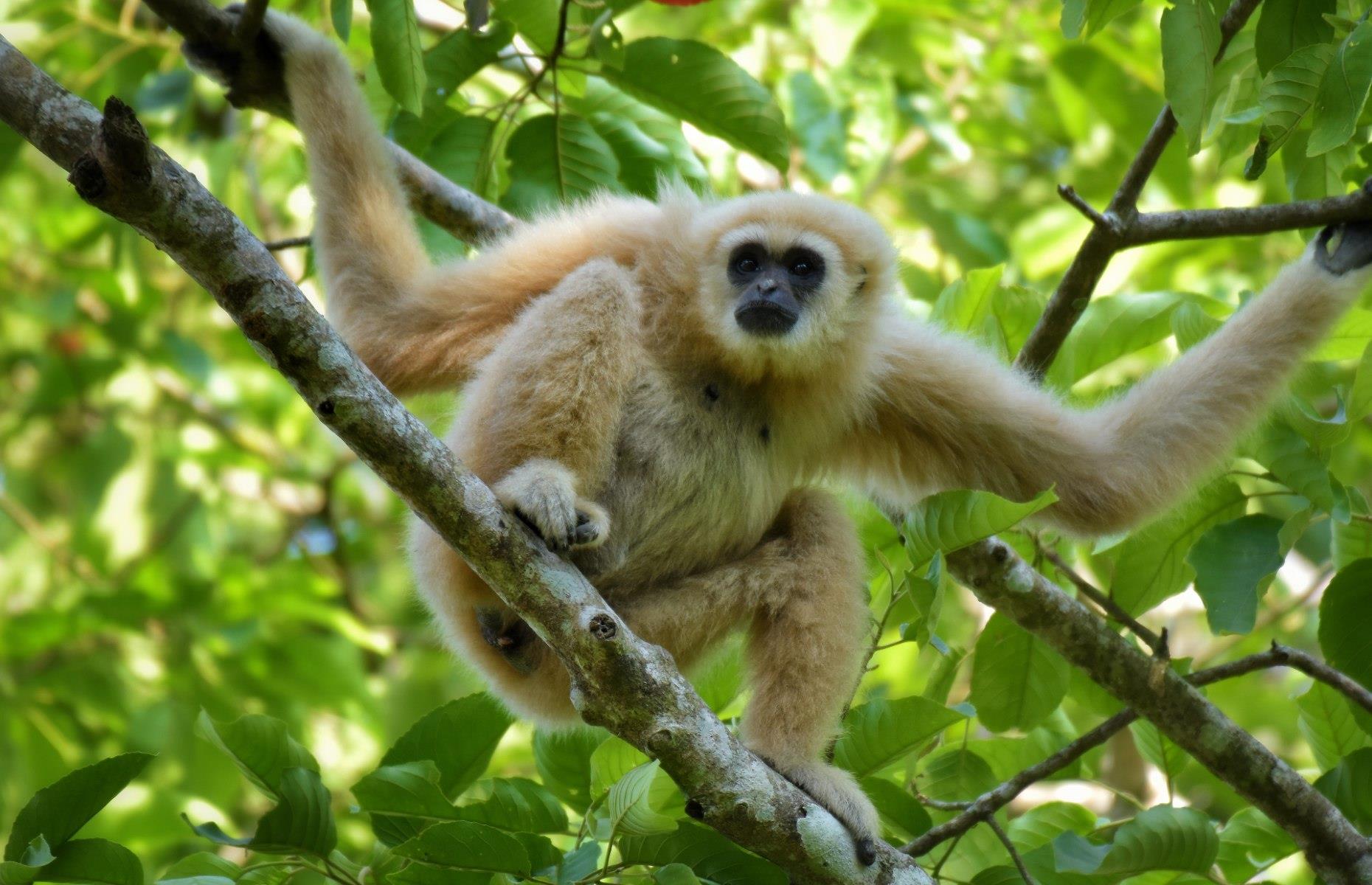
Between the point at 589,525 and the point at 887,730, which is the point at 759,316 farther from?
the point at 887,730

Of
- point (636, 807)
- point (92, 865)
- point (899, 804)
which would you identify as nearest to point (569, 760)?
point (899, 804)

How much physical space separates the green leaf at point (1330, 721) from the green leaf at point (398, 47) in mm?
3337

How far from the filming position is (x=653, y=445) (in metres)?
4.11

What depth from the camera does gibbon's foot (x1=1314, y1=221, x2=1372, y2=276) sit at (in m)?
4.20

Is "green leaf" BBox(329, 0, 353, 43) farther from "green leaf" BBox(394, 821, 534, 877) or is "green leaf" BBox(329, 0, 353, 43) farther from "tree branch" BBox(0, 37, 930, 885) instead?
"green leaf" BBox(394, 821, 534, 877)

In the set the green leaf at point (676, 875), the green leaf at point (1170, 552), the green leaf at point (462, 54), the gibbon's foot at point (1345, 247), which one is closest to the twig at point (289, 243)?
the green leaf at point (462, 54)

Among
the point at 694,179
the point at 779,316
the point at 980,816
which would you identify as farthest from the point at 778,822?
the point at 694,179

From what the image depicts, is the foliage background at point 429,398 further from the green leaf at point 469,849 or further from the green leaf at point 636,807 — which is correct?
the green leaf at point 469,849

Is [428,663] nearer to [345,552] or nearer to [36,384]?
[345,552]

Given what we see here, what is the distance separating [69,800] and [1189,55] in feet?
→ 10.7

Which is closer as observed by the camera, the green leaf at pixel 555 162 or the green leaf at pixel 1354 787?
the green leaf at pixel 1354 787

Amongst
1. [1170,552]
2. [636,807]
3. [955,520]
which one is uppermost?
[1170,552]

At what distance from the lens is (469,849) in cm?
293

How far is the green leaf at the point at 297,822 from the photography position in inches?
120
